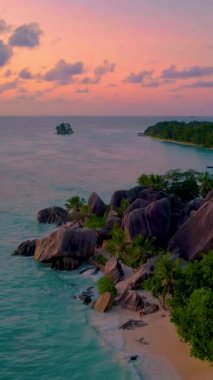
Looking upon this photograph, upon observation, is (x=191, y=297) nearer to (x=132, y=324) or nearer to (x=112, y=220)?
(x=132, y=324)

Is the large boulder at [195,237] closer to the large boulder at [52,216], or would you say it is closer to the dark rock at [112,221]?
the dark rock at [112,221]

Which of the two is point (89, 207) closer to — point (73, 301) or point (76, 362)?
point (73, 301)

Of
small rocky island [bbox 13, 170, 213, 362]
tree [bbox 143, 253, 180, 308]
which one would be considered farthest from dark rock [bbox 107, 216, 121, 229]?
tree [bbox 143, 253, 180, 308]

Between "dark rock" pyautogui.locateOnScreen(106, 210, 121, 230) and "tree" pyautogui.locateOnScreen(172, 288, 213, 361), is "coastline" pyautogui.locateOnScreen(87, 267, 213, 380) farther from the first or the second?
"dark rock" pyautogui.locateOnScreen(106, 210, 121, 230)

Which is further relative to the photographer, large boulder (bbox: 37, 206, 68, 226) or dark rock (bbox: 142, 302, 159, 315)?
large boulder (bbox: 37, 206, 68, 226)

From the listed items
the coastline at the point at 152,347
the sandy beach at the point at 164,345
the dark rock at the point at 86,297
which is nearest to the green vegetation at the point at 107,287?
the dark rock at the point at 86,297
